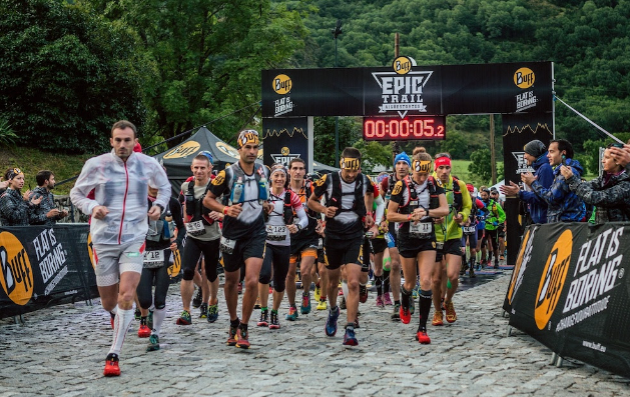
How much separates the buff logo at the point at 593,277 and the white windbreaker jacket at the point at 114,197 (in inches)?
154

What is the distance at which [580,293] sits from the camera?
23.6ft

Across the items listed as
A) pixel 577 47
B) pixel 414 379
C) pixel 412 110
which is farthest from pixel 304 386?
pixel 577 47

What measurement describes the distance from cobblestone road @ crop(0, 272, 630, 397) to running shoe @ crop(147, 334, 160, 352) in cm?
11

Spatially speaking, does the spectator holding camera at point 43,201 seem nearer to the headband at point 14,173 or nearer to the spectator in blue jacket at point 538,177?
the headband at point 14,173

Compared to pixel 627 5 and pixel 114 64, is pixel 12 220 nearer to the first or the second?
pixel 114 64

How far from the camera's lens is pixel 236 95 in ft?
138

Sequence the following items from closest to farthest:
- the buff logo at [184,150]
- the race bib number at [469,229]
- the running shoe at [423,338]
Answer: the running shoe at [423,338]
the race bib number at [469,229]
the buff logo at [184,150]

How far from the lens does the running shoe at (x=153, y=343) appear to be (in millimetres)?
8602

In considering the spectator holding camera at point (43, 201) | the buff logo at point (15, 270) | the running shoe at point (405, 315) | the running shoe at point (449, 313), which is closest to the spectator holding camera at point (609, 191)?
the running shoe at point (405, 315)

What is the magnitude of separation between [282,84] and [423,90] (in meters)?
3.68

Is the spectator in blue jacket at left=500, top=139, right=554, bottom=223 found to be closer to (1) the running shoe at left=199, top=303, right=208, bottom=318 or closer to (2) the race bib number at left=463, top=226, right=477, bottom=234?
(1) the running shoe at left=199, top=303, right=208, bottom=318

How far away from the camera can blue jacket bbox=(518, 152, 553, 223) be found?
1019 cm

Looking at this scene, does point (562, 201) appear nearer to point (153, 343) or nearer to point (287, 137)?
point (153, 343)

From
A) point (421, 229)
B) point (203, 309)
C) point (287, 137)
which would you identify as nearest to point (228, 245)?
point (421, 229)
